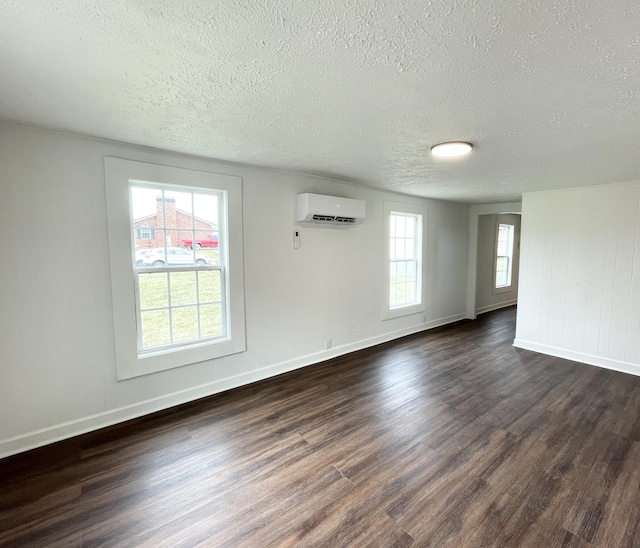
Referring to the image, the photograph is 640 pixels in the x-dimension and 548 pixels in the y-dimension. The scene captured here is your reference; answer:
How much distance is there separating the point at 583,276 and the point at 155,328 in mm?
5100

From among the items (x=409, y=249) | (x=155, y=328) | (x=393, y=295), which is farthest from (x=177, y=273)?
(x=409, y=249)

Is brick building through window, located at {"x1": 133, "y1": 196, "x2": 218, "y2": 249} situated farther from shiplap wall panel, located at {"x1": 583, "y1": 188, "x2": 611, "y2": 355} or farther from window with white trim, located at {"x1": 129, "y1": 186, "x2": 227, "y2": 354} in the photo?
shiplap wall panel, located at {"x1": 583, "y1": 188, "x2": 611, "y2": 355}

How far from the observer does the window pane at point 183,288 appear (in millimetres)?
2875

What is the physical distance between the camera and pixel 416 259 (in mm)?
5246

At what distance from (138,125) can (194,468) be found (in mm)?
2379

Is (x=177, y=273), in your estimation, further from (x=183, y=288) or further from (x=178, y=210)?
(x=178, y=210)

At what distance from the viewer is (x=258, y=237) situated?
3.30 m

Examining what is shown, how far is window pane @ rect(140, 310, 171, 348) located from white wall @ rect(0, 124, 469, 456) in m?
0.27

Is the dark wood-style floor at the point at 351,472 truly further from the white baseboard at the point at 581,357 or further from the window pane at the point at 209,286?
the window pane at the point at 209,286

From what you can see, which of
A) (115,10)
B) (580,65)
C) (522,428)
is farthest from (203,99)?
(522,428)

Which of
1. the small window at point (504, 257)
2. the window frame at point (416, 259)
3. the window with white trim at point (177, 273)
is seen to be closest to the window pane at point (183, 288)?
the window with white trim at point (177, 273)

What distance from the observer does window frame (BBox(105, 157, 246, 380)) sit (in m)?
2.51

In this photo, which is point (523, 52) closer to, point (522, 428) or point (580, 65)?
point (580, 65)

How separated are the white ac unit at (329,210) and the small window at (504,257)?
4.81 m
